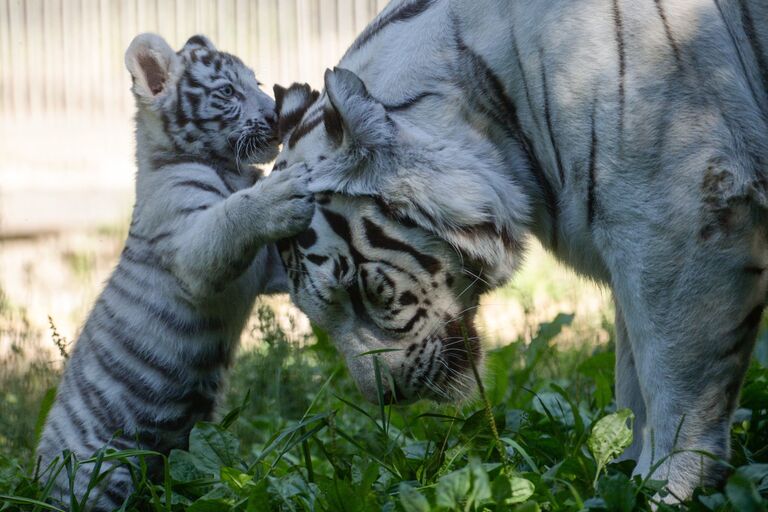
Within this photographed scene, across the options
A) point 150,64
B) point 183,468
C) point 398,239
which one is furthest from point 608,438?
point 150,64

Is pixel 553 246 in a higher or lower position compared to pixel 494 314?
Answer: higher

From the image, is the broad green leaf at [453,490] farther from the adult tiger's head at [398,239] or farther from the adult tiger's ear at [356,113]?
the adult tiger's ear at [356,113]

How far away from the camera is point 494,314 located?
16.4 ft

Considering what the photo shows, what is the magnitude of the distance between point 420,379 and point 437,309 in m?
0.17

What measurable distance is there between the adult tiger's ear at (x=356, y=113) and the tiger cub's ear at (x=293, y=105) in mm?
349

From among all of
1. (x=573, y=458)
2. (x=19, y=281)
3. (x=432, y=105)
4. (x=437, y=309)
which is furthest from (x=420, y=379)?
(x=19, y=281)

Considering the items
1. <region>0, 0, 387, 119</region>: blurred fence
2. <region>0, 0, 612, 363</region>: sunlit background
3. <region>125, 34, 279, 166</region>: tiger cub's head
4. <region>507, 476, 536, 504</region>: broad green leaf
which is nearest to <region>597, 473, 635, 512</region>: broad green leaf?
<region>507, 476, 536, 504</region>: broad green leaf

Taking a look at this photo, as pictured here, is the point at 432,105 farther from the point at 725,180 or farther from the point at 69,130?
the point at 69,130

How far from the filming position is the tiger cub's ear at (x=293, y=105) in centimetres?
248

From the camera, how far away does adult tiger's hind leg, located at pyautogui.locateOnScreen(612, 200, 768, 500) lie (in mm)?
1839

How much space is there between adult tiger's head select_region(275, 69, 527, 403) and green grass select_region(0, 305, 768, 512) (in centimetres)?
13

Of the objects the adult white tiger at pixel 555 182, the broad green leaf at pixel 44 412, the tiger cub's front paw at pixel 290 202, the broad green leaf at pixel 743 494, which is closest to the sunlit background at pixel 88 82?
the broad green leaf at pixel 44 412

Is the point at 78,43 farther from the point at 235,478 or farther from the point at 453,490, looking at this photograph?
the point at 453,490

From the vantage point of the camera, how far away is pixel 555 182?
2.10 metres
